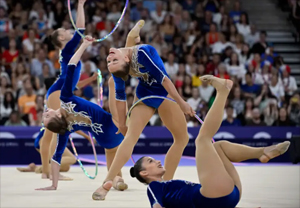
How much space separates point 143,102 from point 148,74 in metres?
0.25

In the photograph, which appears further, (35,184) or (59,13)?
(59,13)

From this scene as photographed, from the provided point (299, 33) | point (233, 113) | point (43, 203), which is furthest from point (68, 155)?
point (299, 33)

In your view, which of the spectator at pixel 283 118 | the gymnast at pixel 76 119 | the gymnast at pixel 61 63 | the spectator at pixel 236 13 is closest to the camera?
the gymnast at pixel 76 119

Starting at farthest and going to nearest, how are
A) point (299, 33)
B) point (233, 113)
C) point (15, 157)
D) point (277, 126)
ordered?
1. point (299, 33)
2. point (233, 113)
3. point (277, 126)
4. point (15, 157)

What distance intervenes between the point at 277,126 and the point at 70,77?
17.6 feet

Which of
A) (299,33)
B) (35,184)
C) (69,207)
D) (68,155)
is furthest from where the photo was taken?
(299,33)

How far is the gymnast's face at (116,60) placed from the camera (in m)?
4.40

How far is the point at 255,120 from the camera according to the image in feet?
31.9

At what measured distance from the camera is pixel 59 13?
11.7 m

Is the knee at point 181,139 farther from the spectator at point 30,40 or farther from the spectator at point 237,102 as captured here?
the spectator at point 30,40

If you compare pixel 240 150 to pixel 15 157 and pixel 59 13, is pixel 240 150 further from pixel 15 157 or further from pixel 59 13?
pixel 59 13

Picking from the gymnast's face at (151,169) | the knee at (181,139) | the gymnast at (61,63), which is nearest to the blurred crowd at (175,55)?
the gymnast at (61,63)

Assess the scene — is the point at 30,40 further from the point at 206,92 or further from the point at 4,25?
the point at 206,92

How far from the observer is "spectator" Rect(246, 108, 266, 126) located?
31.6 ft
